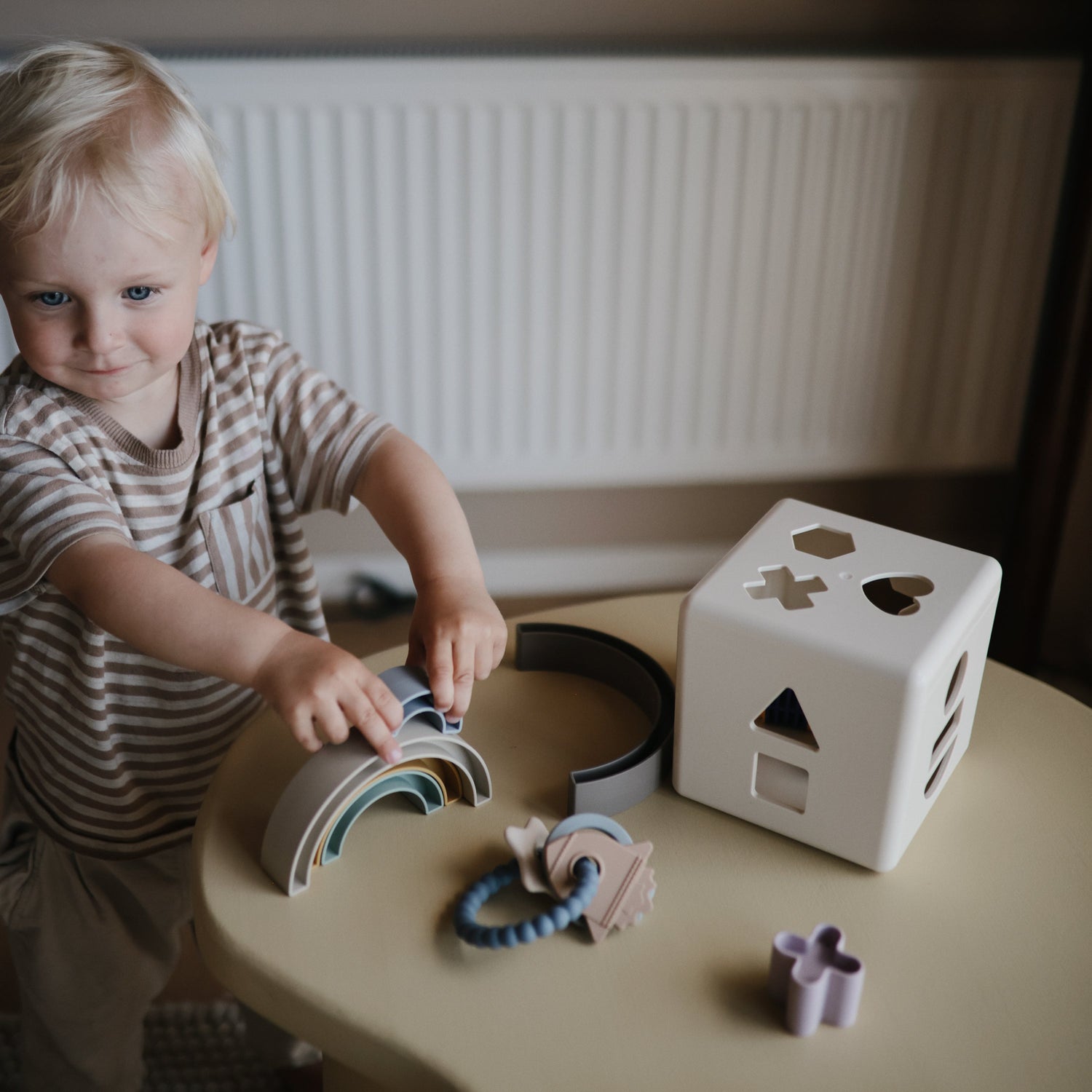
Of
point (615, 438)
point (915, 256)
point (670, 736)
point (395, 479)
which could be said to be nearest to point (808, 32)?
point (915, 256)

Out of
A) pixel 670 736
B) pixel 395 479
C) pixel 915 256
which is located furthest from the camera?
pixel 915 256

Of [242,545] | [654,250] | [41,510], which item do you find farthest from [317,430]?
[654,250]

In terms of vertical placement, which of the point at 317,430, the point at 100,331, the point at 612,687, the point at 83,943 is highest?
the point at 100,331

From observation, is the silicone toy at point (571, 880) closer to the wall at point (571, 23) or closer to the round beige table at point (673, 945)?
the round beige table at point (673, 945)

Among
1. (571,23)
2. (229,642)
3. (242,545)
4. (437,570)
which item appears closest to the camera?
(229,642)

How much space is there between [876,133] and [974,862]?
1171 mm

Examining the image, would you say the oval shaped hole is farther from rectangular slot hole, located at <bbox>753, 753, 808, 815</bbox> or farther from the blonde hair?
the blonde hair

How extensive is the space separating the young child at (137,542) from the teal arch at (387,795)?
0.14 ft

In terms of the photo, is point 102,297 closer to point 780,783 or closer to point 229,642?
point 229,642

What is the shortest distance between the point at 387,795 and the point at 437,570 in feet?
0.54

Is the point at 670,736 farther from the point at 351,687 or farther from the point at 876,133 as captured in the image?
the point at 876,133

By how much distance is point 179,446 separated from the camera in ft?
2.77

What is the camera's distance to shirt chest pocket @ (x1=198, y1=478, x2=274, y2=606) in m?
0.86

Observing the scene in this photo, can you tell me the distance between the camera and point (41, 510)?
28.5 inches
